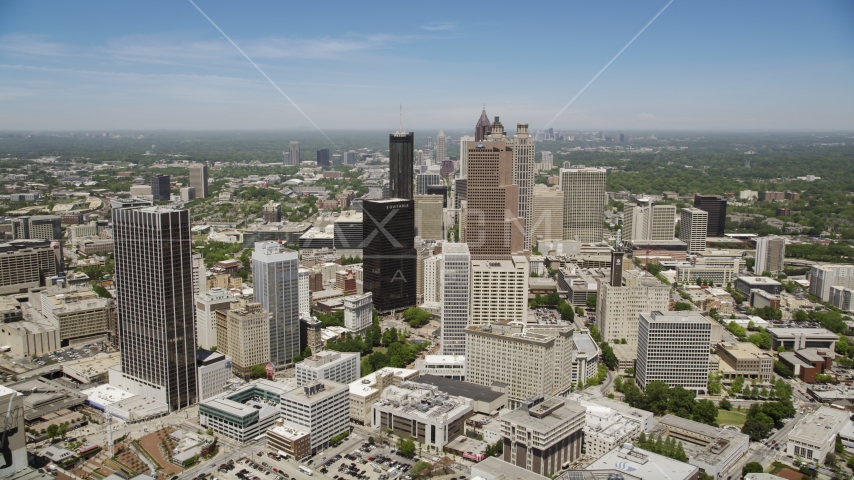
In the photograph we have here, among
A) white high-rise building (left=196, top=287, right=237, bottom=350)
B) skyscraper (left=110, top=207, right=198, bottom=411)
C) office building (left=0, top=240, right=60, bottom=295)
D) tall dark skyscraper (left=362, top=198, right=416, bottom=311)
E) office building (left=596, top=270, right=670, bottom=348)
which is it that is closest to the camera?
skyscraper (left=110, top=207, right=198, bottom=411)

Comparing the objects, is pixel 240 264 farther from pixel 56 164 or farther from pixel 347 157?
pixel 347 157

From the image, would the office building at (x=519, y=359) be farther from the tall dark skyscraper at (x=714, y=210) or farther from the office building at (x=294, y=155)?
the office building at (x=294, y=155)

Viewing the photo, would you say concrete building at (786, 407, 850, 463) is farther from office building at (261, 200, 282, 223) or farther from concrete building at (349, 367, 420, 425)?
office building at (261, 200, 282, 223)

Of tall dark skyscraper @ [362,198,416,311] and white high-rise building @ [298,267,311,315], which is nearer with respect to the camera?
white high-rise building @ [298,267,311,315]

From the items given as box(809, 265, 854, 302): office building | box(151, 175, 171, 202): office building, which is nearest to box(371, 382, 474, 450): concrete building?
box(809, 265, 854, 302): office building

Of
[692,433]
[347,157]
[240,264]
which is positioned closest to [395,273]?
[240,264]

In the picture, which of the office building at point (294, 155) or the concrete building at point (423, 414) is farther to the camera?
the office building at point (294, 155)

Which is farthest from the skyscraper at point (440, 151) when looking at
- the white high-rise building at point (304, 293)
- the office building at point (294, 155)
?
the white high-rise building at point (304, 293)
